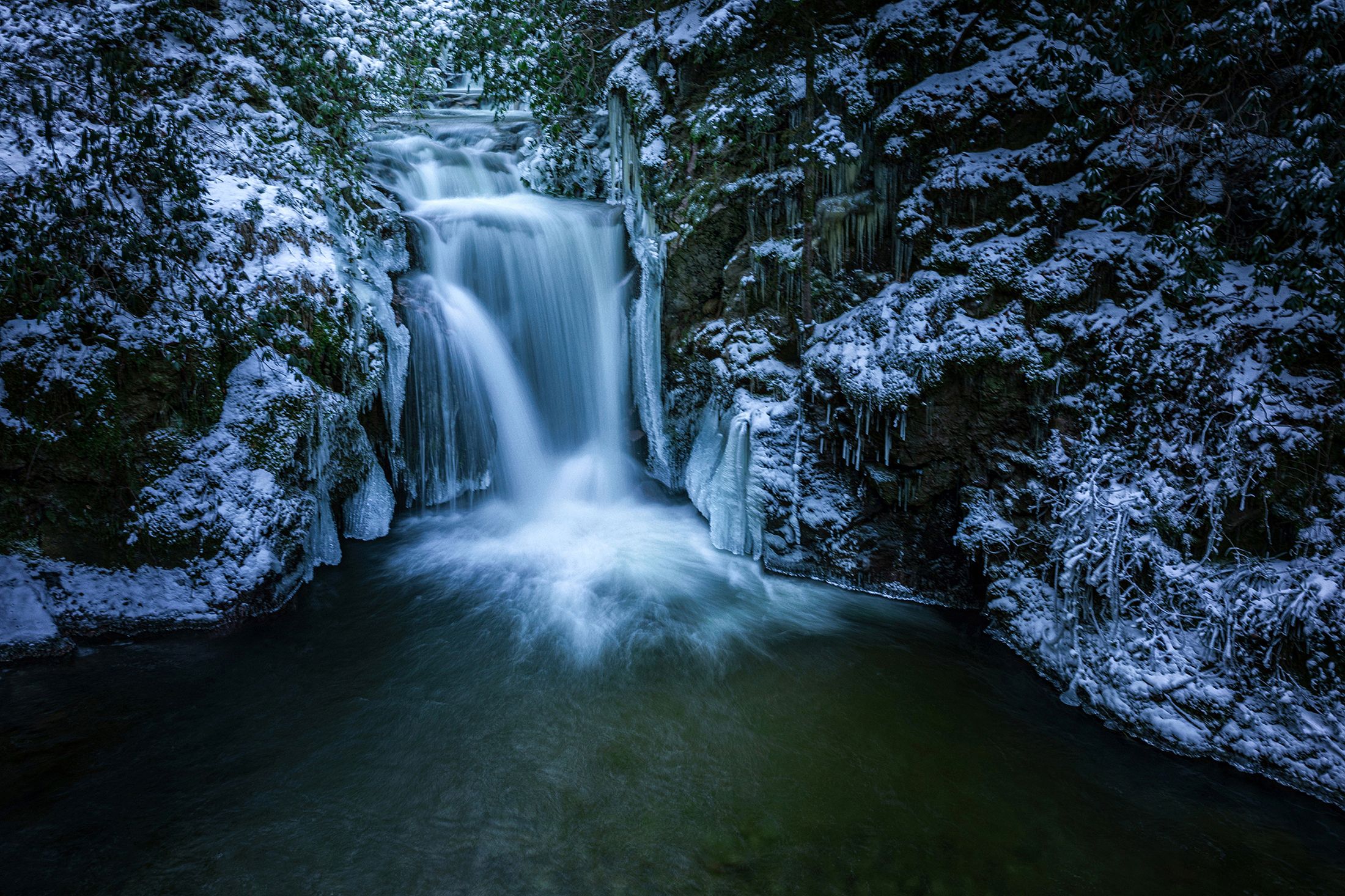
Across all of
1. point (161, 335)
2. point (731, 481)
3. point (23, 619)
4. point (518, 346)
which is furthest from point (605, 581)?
point (23, 619)

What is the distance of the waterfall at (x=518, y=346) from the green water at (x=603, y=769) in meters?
2.27

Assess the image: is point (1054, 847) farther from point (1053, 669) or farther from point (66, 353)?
point (66, 353)

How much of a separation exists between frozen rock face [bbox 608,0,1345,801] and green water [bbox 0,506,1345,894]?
0.63 m

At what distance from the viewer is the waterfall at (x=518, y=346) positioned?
7820 millimetres

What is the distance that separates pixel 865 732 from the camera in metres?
4.57

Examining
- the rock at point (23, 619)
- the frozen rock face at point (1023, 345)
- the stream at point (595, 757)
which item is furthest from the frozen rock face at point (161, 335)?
the frozen rock face at point (1023, 345)

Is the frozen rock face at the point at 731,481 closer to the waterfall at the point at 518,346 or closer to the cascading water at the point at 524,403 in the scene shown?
the cascading water at the point at 524,403

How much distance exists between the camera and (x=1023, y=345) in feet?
17.9

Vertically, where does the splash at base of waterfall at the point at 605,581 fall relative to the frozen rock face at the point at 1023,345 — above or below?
below

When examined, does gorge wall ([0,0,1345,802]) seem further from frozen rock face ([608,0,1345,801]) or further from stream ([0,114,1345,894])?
stream ([0,114,1345,894])

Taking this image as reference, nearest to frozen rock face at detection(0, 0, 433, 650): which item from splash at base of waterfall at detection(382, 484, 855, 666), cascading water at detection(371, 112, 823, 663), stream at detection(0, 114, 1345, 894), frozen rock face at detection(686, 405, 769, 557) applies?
stream at detection(0, 114, 1345, 894)

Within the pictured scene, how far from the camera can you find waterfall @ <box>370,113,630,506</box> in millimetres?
7820

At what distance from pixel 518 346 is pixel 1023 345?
568cm

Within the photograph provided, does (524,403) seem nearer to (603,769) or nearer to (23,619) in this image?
(23,619)
